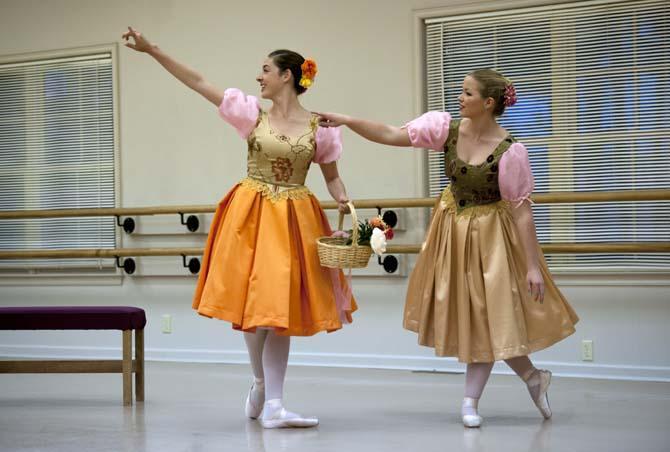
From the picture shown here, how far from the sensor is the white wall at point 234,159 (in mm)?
4840

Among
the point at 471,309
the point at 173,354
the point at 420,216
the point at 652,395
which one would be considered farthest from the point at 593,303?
the point at 173,354

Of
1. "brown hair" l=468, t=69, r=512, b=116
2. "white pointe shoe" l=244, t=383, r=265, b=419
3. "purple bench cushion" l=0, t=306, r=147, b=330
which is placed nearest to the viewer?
"brown hair" l=468, t=69, r=512, b=116

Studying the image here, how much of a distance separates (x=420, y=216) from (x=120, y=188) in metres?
2.15

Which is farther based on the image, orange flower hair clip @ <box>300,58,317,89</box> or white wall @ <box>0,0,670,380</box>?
white wall @ <box>0,0,670,380</box>

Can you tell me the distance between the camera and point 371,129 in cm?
337

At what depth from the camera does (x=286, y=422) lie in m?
3.28

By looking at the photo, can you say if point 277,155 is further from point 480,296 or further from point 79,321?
point 79,321

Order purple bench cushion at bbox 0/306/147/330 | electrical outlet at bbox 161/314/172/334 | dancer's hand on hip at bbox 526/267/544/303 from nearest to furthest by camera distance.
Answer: dancer's hand on hip at bbox 526/267/544/303
purple bench cushion at bbox 0/306/147/330
electrical outlet at bbox 161/314/172/334

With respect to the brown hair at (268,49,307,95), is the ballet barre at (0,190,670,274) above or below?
below

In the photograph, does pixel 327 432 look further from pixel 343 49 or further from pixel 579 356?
pixel 343 49

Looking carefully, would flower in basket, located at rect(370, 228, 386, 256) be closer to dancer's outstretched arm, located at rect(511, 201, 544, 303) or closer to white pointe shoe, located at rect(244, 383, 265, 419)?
dancer's outstretched arm, located at rect(511, 201, 544, 303)

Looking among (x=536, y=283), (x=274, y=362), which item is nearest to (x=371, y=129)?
(x=536, y=283)

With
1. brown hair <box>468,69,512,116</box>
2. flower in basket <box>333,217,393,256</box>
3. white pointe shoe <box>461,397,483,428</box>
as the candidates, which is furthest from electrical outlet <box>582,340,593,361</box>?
flower in basket <box>333,217,393,256</box>

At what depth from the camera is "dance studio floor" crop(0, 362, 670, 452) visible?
3.02 meters
